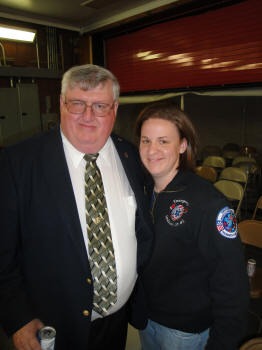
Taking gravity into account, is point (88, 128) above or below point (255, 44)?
below

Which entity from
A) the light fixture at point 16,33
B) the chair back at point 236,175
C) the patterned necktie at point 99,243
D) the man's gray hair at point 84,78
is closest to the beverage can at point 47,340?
the patterned necktie at point 99,243

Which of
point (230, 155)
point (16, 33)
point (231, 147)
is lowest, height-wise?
point (230, 155)

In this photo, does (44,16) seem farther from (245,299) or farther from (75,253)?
(245,299)

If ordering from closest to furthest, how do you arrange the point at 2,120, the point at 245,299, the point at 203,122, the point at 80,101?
1. the point at 245,299
2. the point at 80,101
3. the point at 2,120
4. the point at 203,122

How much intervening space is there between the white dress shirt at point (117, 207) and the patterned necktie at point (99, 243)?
0.11 ft

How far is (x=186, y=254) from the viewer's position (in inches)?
55.8

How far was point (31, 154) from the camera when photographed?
1378 millimetres

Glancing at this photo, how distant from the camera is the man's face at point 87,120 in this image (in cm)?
143

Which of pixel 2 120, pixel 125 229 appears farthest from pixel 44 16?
pixel 125 229

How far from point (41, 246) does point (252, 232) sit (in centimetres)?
254

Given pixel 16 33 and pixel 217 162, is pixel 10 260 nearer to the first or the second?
pixel 16 33

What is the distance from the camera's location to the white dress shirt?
1.49 meters

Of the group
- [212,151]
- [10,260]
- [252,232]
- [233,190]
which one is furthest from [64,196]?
[212,151]

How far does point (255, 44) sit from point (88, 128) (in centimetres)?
416
